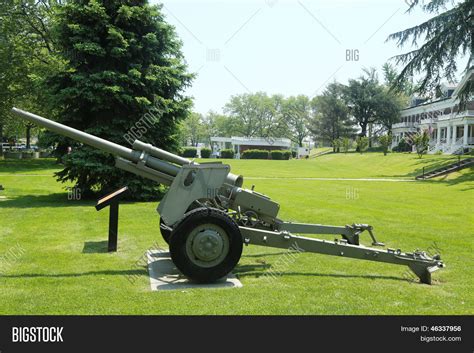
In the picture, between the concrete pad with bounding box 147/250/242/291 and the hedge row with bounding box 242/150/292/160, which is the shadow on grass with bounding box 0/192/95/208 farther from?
the hedge row with bounding box 242/150/292/160

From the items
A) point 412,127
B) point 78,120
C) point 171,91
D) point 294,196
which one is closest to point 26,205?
point 78,120

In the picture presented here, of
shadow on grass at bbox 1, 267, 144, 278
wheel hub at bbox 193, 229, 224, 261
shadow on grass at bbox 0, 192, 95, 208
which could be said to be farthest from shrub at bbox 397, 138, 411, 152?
wheel hub at bbox 193, 229, 224, 261

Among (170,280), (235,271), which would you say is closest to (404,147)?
(235,271)

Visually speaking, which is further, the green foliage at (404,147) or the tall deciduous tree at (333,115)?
the tall deciduous tree at (333,115)

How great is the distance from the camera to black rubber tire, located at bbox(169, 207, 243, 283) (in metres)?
5.88

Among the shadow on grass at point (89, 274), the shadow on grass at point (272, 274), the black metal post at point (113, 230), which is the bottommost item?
the shadow on grass at point (89, 274)

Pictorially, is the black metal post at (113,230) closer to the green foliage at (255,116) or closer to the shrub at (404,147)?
the shrub at (404,147)

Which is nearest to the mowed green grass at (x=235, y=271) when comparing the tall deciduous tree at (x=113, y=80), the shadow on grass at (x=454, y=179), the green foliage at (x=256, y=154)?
the tall deciduous tree at (x=113, y=80)

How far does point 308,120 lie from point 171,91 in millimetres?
62549

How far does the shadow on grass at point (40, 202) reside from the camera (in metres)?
13.9

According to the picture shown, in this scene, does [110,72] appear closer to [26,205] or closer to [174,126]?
[174,126]

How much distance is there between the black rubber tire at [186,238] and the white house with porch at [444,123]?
34.7 meters

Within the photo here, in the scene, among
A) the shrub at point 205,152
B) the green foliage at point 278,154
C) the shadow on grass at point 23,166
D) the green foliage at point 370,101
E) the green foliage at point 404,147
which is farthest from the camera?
the green foliage at point 370,101
